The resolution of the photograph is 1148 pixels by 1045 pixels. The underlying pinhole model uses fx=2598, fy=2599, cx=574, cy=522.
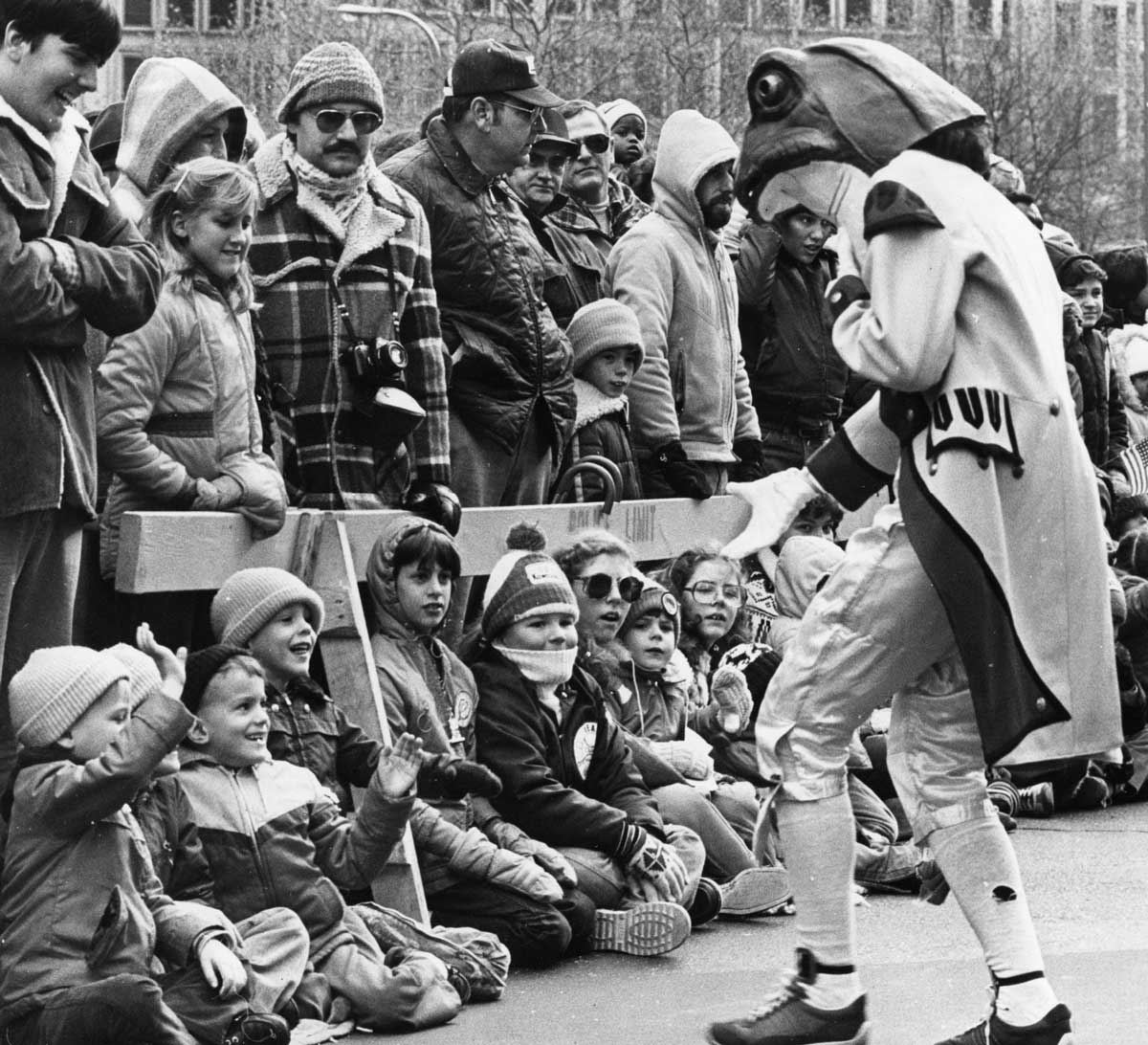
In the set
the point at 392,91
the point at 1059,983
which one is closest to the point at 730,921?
the point at 1059,983

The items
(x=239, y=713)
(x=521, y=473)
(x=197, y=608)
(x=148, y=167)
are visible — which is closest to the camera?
(x=239, y=713)

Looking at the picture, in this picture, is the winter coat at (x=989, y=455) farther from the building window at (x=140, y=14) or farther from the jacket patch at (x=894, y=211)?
the building window at (x=140, y=14)

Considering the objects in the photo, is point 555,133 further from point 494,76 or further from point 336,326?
point 336,326

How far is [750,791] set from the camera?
8.63 m

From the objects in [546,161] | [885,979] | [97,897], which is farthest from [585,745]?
[546,161]

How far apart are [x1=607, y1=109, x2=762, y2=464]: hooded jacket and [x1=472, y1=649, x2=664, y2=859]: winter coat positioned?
2631mm

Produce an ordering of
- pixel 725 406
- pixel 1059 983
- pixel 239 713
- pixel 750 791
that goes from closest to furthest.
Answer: pixel 239 713, pixel 1059 983, pixel 750 791, pixel 725 406

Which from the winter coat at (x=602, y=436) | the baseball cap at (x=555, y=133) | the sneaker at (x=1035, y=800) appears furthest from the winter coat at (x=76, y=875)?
the sneaker at (x=1035, y=800)

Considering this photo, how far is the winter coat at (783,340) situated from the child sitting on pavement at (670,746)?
285 centimetres

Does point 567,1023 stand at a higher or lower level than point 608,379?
lower

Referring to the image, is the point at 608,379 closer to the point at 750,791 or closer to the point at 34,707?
the point at 750,791

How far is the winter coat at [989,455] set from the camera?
5625 mm

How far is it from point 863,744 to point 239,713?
12.6 feet

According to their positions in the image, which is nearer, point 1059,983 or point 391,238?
point 1059,983
